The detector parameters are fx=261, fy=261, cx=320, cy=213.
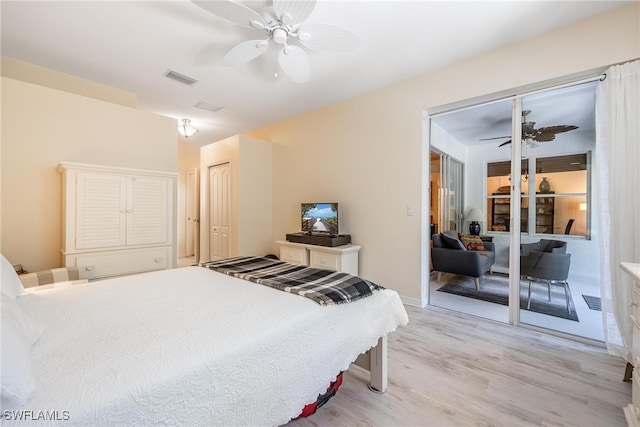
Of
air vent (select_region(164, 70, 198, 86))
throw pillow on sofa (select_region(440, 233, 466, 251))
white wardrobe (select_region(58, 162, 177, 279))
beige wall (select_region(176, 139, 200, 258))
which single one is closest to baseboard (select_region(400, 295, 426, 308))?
throw pillow on sofa (select_region(440, 233, 466, 251))

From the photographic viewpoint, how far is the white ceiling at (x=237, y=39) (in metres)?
2.05

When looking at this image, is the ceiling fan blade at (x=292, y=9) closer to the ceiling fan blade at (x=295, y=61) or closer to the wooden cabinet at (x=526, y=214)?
the ceiling fan blade at (x=295, y=61)

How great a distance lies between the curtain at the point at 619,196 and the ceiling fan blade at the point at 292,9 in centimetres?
240

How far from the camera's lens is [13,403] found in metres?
0.61

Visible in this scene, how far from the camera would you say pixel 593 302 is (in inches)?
93.5

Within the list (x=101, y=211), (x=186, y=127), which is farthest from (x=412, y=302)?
(x=186, y=127)

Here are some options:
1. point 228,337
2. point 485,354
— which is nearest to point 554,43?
point 485,354

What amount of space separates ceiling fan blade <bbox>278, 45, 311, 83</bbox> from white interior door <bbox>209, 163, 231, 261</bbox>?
8.20ft

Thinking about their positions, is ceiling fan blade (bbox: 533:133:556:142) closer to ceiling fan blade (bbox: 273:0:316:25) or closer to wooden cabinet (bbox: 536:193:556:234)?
wooden cabinet (bbox: 536:193:556:234)

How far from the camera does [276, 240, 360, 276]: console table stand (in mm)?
3277

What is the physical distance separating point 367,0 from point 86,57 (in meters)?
2.84

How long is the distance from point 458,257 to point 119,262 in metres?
3.81

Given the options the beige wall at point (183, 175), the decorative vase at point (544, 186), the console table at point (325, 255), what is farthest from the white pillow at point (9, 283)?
the beige wall at point (183, 175)

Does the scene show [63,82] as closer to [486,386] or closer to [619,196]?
[486,386]
